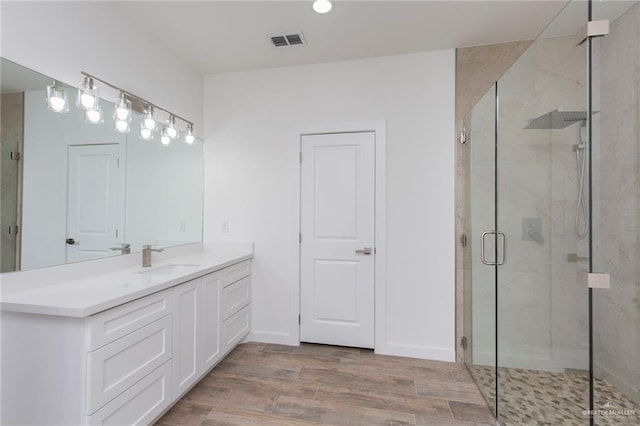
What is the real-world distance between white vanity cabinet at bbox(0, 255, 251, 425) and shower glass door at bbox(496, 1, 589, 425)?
6.81 ft

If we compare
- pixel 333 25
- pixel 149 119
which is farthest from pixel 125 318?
pixel 333 25

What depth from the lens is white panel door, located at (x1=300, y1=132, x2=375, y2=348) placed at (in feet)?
9.08

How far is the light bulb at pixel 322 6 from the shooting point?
79.6 inches

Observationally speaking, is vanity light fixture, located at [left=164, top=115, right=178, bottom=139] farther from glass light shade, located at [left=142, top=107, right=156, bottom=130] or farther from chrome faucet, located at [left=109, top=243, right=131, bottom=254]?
chrome faucet, located at [left=109, top=243, right=131, bottom=254]

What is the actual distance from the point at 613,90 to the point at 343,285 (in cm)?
226

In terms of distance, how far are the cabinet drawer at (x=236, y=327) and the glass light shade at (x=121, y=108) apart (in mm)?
1715

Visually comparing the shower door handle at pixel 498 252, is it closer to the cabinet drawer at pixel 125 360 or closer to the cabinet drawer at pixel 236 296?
the cabinet drawer at pixel 236 296

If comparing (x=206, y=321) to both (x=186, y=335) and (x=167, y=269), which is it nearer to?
(x=186, y=335)

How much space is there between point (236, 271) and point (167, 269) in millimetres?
571

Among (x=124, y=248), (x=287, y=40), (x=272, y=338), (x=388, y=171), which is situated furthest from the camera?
(x=272, y=338)

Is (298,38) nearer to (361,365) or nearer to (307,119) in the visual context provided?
(307,119)

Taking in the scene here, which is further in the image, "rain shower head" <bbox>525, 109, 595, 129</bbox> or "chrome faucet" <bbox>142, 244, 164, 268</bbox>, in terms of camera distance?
"chrome faucet" <bbox>142, 244, 164, 268</bbox>

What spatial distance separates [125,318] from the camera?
1.49 meters

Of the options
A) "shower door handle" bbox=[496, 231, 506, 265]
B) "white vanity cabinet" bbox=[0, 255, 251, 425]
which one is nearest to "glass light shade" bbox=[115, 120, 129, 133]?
"white vanity cabinet" bbox=[0, 255, 251, 425]
